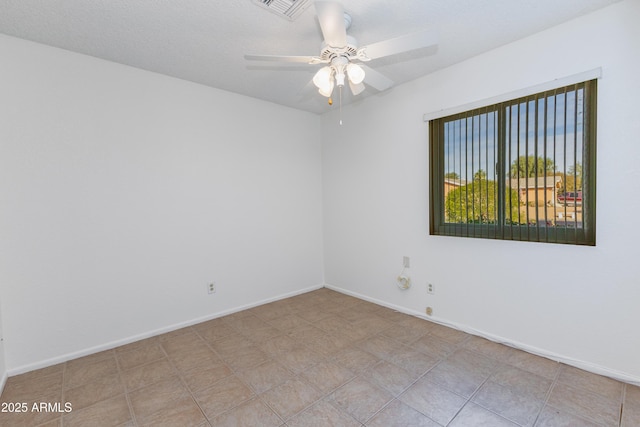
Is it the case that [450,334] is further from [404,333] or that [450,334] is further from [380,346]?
[380,346]

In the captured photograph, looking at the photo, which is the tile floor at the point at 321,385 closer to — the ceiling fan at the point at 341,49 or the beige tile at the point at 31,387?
the beige tile at the point at 31,387

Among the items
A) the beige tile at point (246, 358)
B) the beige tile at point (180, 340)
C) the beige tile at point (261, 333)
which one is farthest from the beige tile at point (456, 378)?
the beige tile at point (180, 340)

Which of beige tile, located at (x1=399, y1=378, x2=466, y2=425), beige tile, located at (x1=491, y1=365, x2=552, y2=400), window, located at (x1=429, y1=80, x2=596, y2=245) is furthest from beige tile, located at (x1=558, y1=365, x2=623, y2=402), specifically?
window, located at (x1=429, y1=80, x2=596, y2=245)

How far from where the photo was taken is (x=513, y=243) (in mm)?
2396

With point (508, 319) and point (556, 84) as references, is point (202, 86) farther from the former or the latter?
point (508, 319)

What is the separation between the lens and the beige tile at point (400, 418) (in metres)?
1.62

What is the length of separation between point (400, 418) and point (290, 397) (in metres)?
0.68

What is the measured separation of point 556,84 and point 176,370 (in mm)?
3516

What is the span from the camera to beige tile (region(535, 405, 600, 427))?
1587mm

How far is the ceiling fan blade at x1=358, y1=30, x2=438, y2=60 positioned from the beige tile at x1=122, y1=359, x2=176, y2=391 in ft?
8.57

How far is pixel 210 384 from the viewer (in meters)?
2.02

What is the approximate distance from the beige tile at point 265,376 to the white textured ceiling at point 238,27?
7.09ft

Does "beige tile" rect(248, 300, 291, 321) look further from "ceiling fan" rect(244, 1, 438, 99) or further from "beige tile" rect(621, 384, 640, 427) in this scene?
"beige tile" rect(621, 384, 640, 427)

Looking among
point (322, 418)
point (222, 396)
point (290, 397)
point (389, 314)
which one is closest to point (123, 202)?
point (222, 396)
